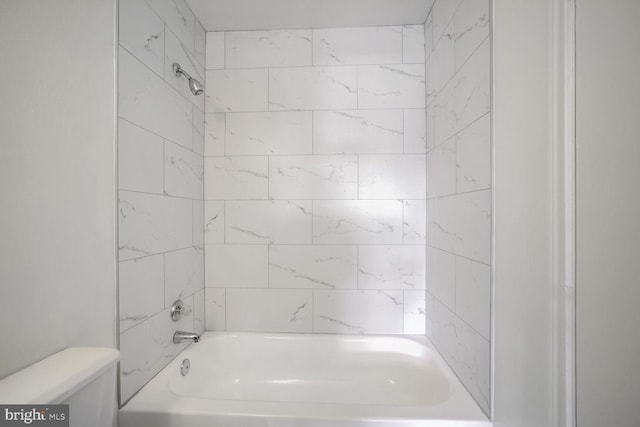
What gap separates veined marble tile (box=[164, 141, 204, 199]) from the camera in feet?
4.20

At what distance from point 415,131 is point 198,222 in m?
1.37

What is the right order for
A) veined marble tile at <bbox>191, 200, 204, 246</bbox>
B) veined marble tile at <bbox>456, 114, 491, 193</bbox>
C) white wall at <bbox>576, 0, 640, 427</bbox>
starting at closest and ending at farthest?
white wall at <bbox>576, 0, 640, 427</bbox>
veined marble tile at <bbox>456, 114, 491, 193</bbox>
veined marble tile at <bbox>191, 200, 204, 246</bbox>

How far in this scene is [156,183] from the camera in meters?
1.19

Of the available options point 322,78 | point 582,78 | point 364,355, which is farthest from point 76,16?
point 364,355

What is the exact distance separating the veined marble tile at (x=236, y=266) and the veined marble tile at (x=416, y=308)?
0.85 metres

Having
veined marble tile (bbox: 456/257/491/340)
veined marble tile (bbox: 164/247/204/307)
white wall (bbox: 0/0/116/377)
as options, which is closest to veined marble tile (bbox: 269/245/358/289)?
veined marble tile (bbox: 164/247/204/307)

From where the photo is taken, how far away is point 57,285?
0.87m

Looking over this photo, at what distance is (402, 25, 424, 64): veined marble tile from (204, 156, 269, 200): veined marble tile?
41.0 inches

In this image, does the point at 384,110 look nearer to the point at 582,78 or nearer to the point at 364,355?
the point at 582,78

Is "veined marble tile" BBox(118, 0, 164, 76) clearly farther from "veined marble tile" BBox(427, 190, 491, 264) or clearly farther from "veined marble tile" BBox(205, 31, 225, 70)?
"veined marble tile" BBox(427, 190, 491, 264)

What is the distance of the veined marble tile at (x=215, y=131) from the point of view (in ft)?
5.49

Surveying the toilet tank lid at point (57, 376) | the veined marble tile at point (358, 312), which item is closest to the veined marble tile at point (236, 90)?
the veined marble tile at point (358, 312)

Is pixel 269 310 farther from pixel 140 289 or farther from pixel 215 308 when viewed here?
pixel 140 289

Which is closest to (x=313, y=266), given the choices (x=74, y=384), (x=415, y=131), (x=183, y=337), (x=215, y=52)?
(x=183, y=337)
